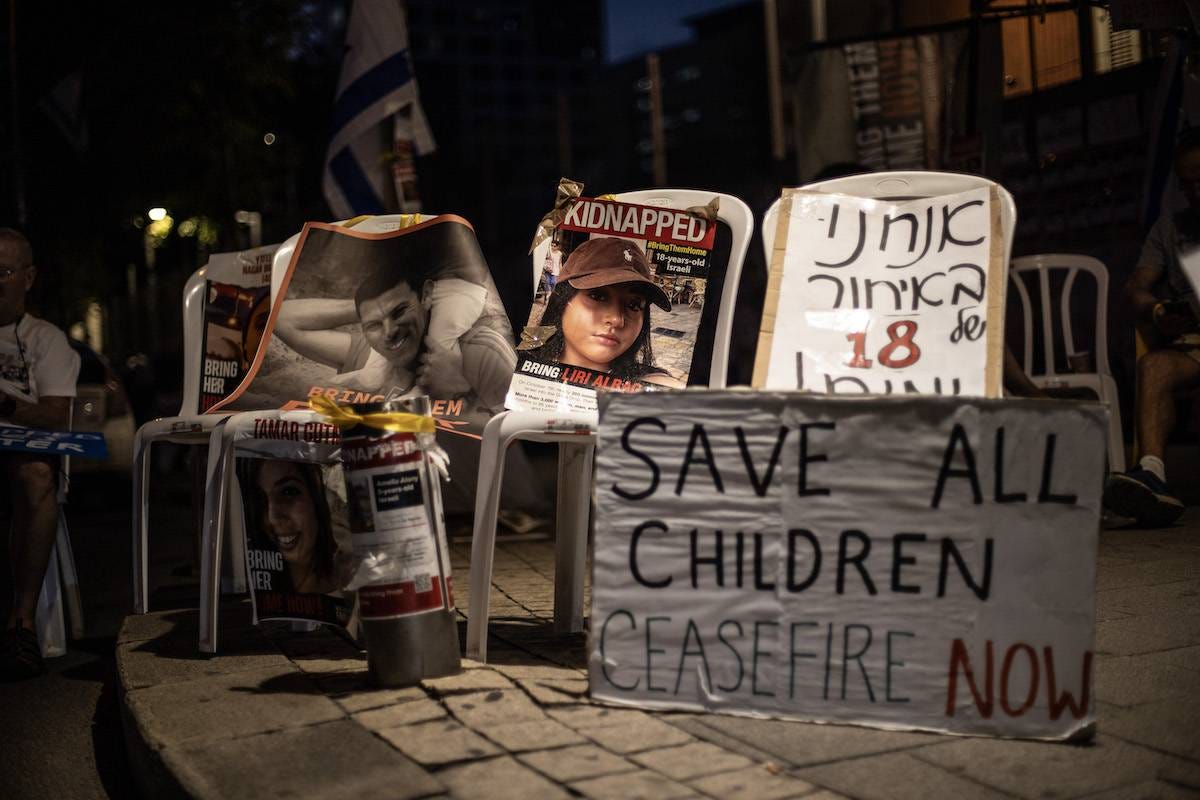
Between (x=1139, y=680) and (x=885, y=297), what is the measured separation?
115 centimetres

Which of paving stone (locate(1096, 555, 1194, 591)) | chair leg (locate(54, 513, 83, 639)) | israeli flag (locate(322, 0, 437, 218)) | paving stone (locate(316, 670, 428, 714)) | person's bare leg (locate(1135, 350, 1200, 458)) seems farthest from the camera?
israeli flag (locate(322, 0, 437, 218))

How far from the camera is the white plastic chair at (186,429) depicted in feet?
12.7

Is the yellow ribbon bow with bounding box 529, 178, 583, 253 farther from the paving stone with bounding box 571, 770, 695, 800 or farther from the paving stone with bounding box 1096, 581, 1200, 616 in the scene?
the paving stone with bounding box 1096, 581, 1200, 616

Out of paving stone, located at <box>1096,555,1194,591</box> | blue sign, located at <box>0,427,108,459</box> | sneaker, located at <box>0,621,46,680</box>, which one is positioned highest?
blue sign, located at <box>0,427,108,459</box>

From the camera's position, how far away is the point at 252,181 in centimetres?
2055

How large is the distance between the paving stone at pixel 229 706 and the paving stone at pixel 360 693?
0.03m

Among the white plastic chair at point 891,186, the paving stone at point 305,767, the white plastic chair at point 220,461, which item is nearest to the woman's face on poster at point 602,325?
the white plastic chair at point 891,186

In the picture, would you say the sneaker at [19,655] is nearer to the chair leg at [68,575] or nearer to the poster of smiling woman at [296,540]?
the chair leg at [68,575]

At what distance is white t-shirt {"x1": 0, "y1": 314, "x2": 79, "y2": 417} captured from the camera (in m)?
4.37

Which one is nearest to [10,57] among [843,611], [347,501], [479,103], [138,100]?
[138,100]

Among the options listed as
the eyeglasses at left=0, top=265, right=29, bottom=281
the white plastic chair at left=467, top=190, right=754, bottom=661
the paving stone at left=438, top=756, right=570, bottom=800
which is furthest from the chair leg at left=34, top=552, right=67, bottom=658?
the paving stone at left=438, top=756, right=570, bottom=800

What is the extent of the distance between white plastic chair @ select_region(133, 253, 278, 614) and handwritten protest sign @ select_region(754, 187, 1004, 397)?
179 cm

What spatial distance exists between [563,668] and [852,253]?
1378 mm

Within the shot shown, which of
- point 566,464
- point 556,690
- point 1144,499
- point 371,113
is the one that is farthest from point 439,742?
point 371,113
